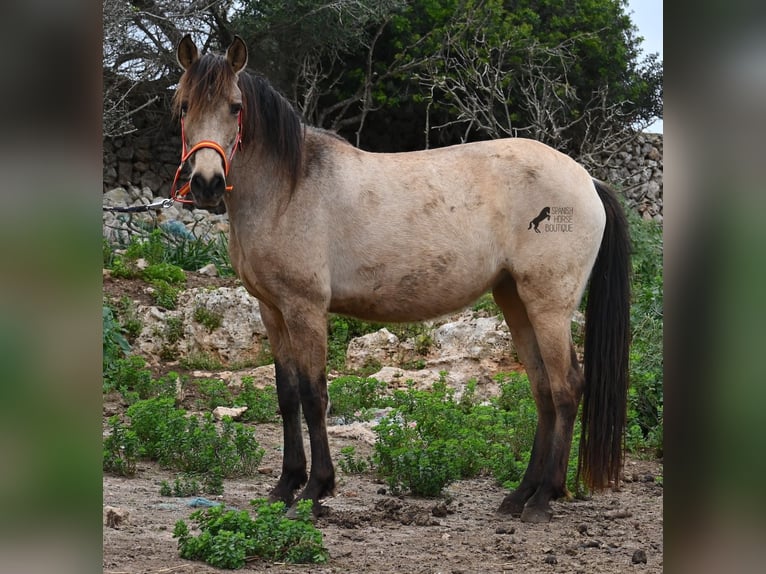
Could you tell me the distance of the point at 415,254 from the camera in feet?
12.8

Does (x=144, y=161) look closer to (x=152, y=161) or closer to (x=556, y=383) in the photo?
(x=152, y=161)

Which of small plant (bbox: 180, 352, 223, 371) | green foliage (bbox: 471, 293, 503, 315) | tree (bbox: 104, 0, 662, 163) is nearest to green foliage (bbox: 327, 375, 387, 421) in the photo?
small plant (bbox: 180, 352, 223, 371)

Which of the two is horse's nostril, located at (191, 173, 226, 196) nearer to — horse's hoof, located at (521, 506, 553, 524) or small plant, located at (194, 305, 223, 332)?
horse's hoof, located at (521, 506, 553, 524)

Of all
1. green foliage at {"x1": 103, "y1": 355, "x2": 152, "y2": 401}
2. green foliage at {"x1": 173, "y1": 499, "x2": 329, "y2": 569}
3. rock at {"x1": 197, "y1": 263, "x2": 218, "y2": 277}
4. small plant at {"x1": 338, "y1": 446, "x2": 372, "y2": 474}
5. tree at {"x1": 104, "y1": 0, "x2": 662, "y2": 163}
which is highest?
tree at {"x1": 104, "y1": 0, "x2": 662, "y2": 163}

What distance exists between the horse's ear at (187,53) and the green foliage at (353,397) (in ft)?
9.42

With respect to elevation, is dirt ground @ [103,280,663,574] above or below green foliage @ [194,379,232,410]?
below

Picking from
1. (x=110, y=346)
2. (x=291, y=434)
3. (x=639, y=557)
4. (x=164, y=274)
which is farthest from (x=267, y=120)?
(x=164, y=274)

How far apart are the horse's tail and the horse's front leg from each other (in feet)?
4.19

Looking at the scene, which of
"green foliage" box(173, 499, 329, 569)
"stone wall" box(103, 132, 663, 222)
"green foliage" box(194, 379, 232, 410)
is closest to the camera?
"green foliage" box(173, 499, 329, 569)

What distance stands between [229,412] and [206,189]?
2.63 metres

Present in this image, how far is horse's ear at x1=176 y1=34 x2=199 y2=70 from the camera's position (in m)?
3.55
